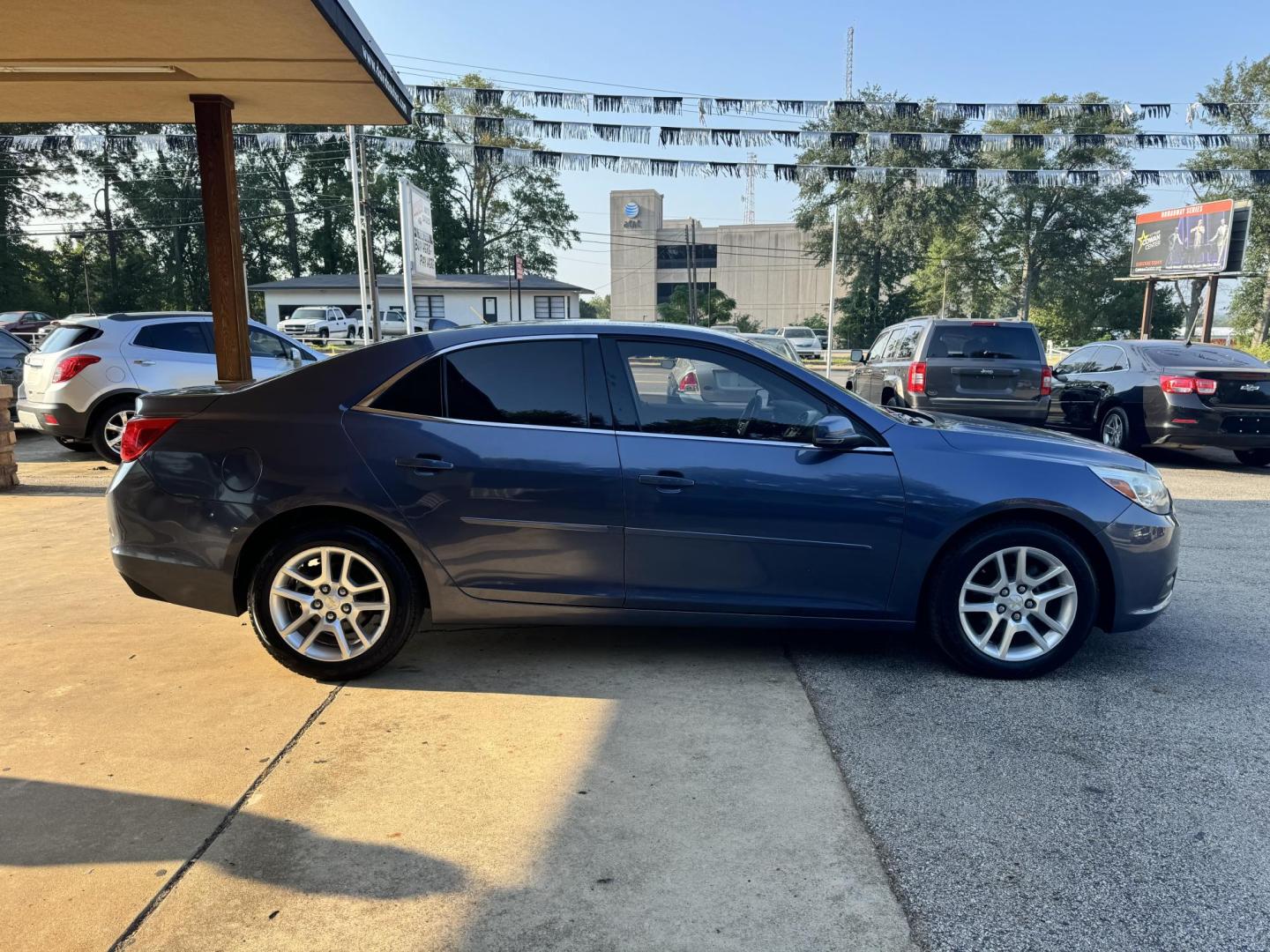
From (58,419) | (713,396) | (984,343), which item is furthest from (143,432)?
(984,343)

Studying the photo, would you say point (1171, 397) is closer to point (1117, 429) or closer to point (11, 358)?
point (1117, 429)

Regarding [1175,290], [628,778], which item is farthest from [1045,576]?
[1175,290]

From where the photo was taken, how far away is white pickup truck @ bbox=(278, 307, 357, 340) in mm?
42312

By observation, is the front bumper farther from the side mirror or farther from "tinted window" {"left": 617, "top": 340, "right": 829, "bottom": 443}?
"tinted window" {"left": 617, "top": 340, "right": 829, "bottom": 443}

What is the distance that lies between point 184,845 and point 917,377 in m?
9.50

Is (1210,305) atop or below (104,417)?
atop

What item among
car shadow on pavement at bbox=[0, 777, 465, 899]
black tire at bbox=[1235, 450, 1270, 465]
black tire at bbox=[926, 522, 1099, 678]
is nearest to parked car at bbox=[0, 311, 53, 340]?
car shadow on pavement at bbox=[0, 777, 465, 899]

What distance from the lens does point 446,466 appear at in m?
3.82

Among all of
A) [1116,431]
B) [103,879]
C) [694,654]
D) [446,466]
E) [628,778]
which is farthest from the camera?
[1116,431]

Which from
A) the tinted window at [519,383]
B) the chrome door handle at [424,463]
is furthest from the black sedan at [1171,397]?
the chrome door handle at [424,463]

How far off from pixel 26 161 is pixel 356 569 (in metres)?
61.3

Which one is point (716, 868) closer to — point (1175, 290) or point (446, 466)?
point (446, 466)

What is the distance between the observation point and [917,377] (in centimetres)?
1048

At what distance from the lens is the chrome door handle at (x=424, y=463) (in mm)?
3816
